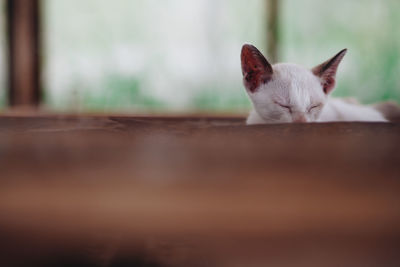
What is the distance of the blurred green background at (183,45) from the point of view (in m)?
2.31

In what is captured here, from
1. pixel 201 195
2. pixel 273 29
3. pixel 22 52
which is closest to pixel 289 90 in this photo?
pixel 201 195

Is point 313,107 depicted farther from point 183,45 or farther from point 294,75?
point 183,45

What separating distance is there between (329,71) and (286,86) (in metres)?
0.12

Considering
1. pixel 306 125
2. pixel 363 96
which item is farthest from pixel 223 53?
pixel 306 125

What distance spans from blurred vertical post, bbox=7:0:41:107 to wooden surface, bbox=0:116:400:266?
2.10 meters

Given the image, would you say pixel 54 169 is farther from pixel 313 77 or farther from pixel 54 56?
pixel 54 56

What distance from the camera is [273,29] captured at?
2.28m

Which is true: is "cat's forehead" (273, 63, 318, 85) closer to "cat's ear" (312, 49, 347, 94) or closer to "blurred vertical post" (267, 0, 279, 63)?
"cat's ear" (312, 49, 347, 94)

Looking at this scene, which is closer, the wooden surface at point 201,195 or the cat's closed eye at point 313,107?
the wooden surface at point 201,195

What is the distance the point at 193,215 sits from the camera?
331 millimetres

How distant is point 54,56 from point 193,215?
224cm

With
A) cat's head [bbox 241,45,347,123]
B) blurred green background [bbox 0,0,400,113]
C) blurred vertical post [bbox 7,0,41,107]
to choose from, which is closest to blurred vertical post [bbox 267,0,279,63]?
blurred green background [bbox 0,0,400,113]

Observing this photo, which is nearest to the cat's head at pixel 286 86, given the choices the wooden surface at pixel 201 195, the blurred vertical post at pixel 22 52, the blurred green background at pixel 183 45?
the wooden surface at pixel 201 195

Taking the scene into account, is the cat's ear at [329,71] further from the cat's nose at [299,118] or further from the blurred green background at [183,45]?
the blurred green background at [183,45]
